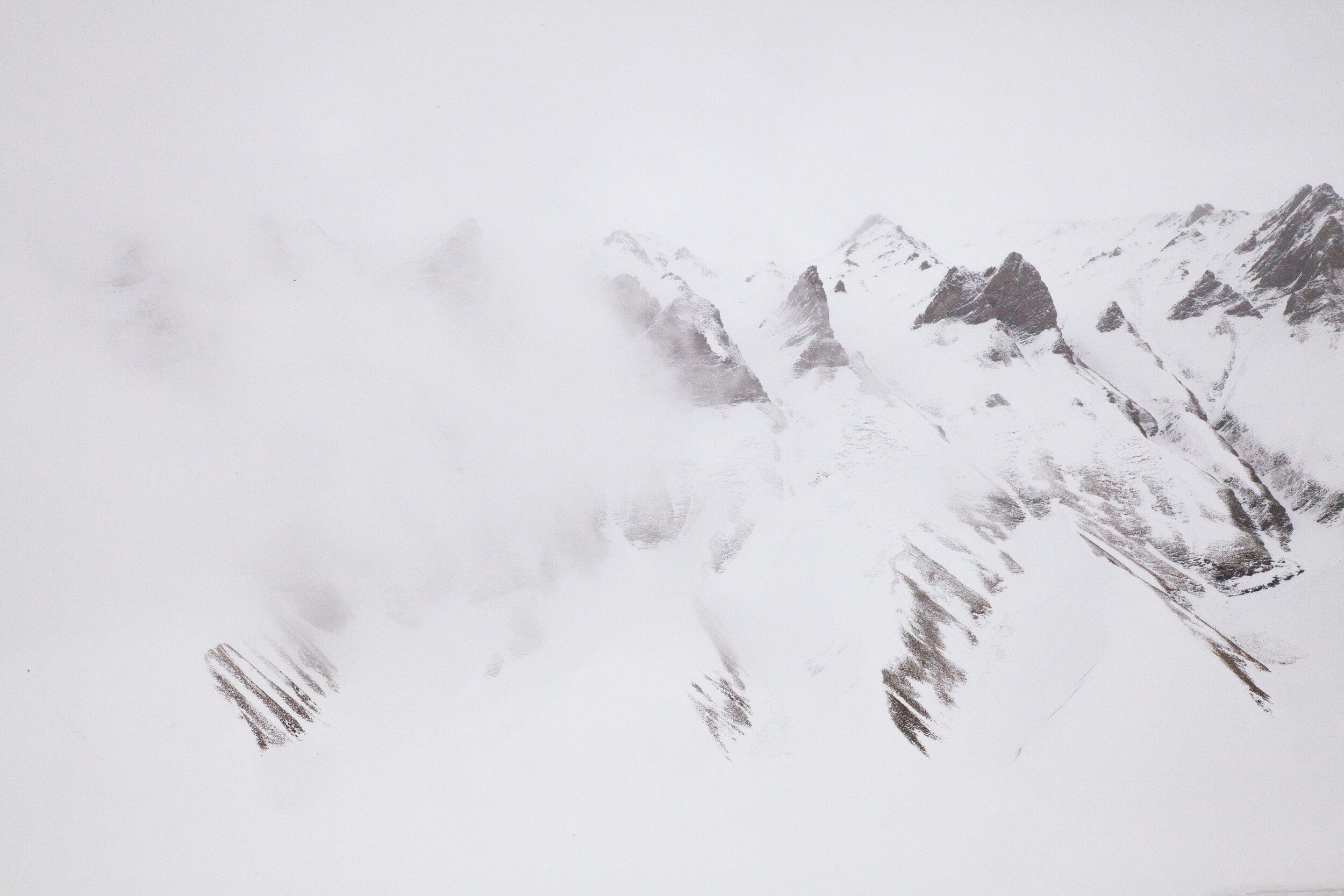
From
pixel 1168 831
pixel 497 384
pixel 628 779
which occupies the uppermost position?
pixel 497 384

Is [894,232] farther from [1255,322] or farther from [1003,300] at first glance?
[1255,322]

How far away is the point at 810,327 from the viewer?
11462 centimetres

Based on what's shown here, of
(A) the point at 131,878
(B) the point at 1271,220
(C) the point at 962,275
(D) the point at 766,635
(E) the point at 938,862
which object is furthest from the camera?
(B) the point at 1271,220

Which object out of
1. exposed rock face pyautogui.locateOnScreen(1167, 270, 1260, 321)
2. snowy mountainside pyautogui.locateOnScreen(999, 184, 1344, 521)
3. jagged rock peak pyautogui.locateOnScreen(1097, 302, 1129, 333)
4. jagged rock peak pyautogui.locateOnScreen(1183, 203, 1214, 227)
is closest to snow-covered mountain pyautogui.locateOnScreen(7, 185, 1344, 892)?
jagged rock peak pyautogui.locateOnScreen(1097, 302, 1129, 333)

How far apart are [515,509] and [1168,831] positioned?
74855 millimetres

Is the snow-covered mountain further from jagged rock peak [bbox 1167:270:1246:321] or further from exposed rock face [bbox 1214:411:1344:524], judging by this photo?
jagged rock peak [bbox 1167:270:1246:321]

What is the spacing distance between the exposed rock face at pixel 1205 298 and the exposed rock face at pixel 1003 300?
3644 cm

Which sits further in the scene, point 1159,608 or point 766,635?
point 766,635

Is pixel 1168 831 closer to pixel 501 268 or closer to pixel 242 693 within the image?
pixel 242 693

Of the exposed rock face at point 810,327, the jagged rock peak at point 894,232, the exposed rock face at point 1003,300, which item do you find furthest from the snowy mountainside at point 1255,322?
the exposed rock face at point 810,327

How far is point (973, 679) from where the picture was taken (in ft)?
182

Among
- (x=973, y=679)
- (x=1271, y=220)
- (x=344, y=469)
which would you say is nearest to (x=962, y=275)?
(x=1271, y=220)

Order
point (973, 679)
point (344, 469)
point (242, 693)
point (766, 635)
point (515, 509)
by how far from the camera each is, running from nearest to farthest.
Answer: point (242, 693)
point (973, 679)
point (766, 635)
point (344, 469)
point (515, 509)

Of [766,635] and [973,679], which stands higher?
[766,635]
